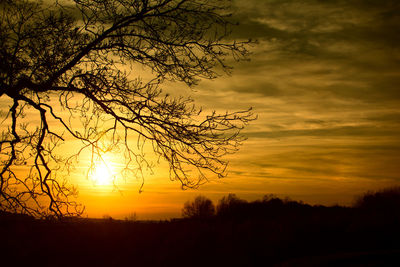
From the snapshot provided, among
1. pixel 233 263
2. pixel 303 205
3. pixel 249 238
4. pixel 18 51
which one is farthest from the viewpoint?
pixel 303 205

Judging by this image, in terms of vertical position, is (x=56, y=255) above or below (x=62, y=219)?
below

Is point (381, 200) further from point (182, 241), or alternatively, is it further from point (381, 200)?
point (182, 241)

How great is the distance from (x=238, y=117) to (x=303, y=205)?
662cm

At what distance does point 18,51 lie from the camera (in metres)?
6.41

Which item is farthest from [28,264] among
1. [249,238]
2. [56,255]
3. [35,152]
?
[249,238]

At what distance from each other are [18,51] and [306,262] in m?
5.79

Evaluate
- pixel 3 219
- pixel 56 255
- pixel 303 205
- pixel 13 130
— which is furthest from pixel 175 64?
pixel 303 205

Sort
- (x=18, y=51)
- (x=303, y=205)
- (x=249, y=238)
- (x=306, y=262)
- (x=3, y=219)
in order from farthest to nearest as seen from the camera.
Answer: (x=303, y=205), (x=3, y=219), (x=249, y=238), (x=18, y=51), (x=306, y=262)

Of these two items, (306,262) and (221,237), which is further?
(221,237)

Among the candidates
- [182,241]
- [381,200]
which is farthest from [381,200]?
[182,241]

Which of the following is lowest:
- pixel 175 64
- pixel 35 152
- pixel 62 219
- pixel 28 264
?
pixel 28 264

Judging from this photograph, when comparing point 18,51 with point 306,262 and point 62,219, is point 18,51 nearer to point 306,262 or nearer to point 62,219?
point 62,219

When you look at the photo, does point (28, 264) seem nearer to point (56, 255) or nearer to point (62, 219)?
point (56, 255)

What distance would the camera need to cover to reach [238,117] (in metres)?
6.11
